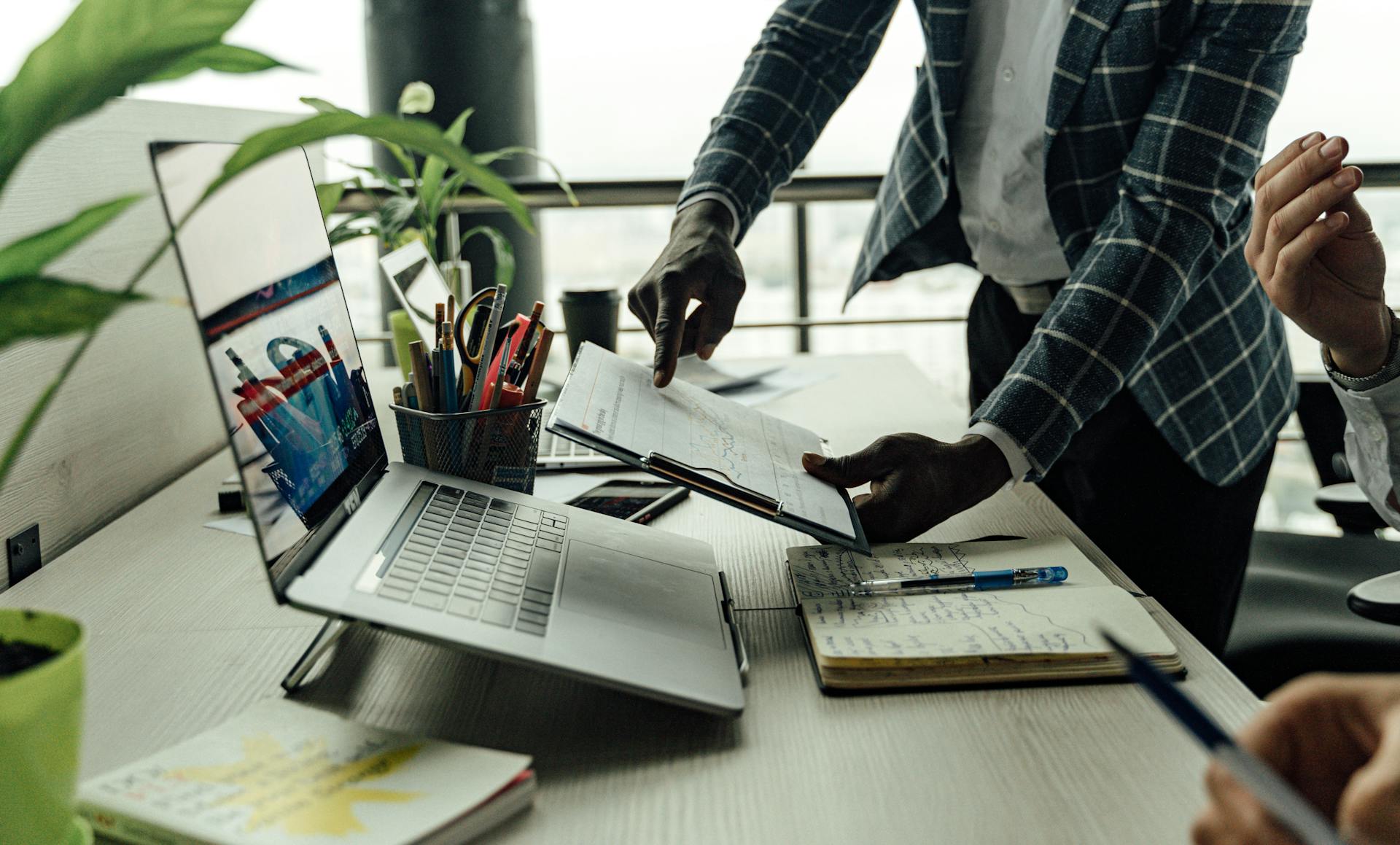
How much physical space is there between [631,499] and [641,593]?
0.30 m

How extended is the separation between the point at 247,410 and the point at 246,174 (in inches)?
7.0

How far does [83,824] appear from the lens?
41cm

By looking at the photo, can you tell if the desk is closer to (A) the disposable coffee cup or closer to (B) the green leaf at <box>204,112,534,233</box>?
(B) the green leaf at <box>204,112,534,233</box>

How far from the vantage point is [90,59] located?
0.34 meters

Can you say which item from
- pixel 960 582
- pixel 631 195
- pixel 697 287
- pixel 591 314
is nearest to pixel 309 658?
pixel 960 582

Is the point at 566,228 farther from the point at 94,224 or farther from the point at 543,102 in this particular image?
the point at 94,224

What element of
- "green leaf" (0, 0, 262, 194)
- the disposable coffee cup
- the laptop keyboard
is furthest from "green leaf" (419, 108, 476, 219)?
"green leaf" (0, 0, 262, 194)

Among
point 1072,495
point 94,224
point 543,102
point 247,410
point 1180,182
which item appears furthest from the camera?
point 543,102

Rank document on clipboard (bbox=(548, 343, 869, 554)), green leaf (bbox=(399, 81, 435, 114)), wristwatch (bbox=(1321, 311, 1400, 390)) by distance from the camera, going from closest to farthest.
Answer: document on clipboard (bbox=(548, 343, 869, 554)), wristwatch (bbox=(1321, 311, 1400, 390)), green leaf (bbox=(399, 81, 435, 114))

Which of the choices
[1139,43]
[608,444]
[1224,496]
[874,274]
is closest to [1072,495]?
[1224,496]

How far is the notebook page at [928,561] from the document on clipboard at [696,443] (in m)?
0.02

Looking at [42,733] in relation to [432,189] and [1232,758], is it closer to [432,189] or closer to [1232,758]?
[1232,758]

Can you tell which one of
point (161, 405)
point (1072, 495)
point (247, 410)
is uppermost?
point (247, 410)

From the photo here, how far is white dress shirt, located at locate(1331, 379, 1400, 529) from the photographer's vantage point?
944 millimetres
